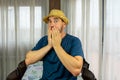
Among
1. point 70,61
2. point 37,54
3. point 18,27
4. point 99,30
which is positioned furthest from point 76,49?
point 18,27

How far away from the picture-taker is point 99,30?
3.33 meters

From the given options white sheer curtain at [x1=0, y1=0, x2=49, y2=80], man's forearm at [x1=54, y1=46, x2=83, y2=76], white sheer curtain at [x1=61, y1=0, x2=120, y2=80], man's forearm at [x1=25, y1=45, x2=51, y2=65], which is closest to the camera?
man's forearm at [x1=54, y1=46, x2=83, y2=76]

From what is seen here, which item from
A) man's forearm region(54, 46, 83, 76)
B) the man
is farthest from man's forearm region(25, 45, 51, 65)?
man's forearm region(54, 46, 83, 76)

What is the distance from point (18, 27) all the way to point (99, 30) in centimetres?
133

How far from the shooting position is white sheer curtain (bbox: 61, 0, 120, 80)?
3.11m

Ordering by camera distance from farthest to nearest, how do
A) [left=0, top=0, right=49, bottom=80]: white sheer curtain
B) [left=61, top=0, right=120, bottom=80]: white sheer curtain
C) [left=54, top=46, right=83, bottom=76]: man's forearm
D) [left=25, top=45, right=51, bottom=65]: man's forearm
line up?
1. [left=0, top=0, right=49, bottom=80]: white sheer curtain
2. [left=61, top=0, right=120, bottom=80]: white sheer curtain
3. [left=25, top=45, right=51, bottom=65]: man's forearm
4. [left=54, top=46, right=83, bottom=76]: man's forearm

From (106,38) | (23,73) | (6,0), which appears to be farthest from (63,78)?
(6,0)

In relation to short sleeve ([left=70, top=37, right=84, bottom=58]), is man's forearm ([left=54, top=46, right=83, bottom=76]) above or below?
below

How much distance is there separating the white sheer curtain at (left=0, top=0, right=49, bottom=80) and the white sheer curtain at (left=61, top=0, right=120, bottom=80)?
455 mm

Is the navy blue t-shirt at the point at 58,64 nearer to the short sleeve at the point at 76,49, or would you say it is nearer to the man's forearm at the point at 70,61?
the short sleeve at the point at 76,49

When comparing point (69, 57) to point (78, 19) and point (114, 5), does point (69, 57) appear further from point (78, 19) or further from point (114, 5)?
point (78, 19)

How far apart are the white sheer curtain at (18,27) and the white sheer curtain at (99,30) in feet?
1.49

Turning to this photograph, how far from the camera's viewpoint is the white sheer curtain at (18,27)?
3529 mm

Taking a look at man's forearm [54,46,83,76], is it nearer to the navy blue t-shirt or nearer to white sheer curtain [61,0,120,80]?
the navy blue t-shirt
